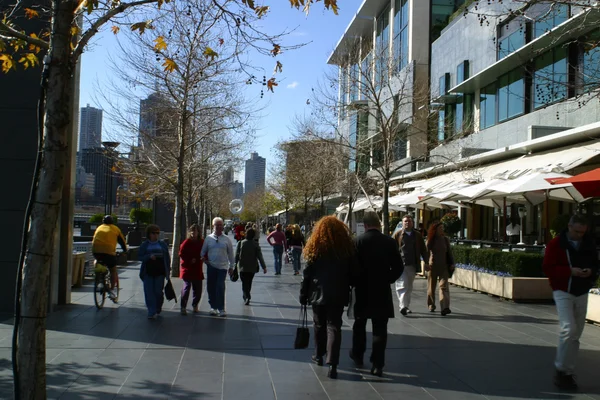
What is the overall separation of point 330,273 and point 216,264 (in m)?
4.47

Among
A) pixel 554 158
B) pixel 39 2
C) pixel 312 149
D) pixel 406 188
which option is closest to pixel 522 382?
pixel 39 2

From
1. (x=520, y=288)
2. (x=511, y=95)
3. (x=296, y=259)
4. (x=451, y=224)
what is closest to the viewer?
(x=520, y=288)

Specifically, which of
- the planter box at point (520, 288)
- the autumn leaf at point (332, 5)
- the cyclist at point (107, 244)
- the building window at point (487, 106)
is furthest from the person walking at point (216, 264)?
the building window at point (487, 106)

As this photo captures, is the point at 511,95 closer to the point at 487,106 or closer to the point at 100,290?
the point at 487,106

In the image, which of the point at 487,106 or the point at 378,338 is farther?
the point at 487,106

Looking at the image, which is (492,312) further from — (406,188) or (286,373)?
(406,188)

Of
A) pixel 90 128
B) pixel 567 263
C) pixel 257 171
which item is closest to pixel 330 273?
pixel 567 263

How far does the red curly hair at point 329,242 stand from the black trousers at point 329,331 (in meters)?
0.57

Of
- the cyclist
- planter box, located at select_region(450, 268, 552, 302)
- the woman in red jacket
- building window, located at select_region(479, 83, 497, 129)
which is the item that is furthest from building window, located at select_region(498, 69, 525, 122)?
the cyclist

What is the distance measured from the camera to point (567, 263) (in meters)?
6.14

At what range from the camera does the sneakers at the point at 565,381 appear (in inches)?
236

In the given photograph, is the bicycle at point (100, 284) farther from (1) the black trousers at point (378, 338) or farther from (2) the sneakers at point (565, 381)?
(2) the sneakers at point (565, 381)

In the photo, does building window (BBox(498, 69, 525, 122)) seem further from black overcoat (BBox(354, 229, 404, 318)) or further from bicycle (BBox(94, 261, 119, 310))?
black overcoat (BBox(354, 229, 404, 318))

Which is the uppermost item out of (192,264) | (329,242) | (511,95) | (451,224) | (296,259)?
(511,95)
